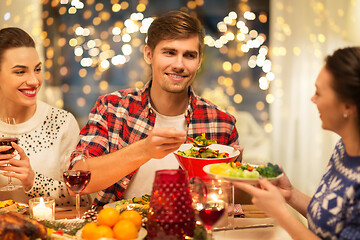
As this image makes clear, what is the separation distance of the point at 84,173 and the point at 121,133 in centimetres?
82

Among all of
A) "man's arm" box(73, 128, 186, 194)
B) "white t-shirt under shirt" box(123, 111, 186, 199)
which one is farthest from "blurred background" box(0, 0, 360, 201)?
"man's arm" box(73, 128, 186, 194)

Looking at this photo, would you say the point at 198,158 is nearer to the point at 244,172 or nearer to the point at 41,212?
the point at 244,172

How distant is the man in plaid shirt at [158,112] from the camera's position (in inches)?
83.1

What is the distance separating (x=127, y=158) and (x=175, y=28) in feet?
2.56

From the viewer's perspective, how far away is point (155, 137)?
151 centimetres

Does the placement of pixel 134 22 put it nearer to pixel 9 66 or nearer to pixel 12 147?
pixel 9 66

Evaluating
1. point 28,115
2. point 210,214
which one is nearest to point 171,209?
point 210,214

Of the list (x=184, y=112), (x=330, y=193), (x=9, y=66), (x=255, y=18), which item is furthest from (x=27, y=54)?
(x=255, y=18)

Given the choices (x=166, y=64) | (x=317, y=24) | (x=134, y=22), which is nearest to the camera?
(x=166, y=64)

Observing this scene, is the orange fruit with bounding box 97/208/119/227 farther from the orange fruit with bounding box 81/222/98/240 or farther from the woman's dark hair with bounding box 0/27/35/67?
the woman's dark hair with bounding box 0/27/35/67

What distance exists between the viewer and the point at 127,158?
178 centimetres

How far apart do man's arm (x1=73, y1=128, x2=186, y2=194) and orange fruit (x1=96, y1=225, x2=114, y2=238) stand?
0.47m

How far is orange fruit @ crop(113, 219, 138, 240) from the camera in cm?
110

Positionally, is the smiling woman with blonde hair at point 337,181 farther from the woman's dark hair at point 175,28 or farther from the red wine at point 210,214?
the woman's dark hair at point 175,28
